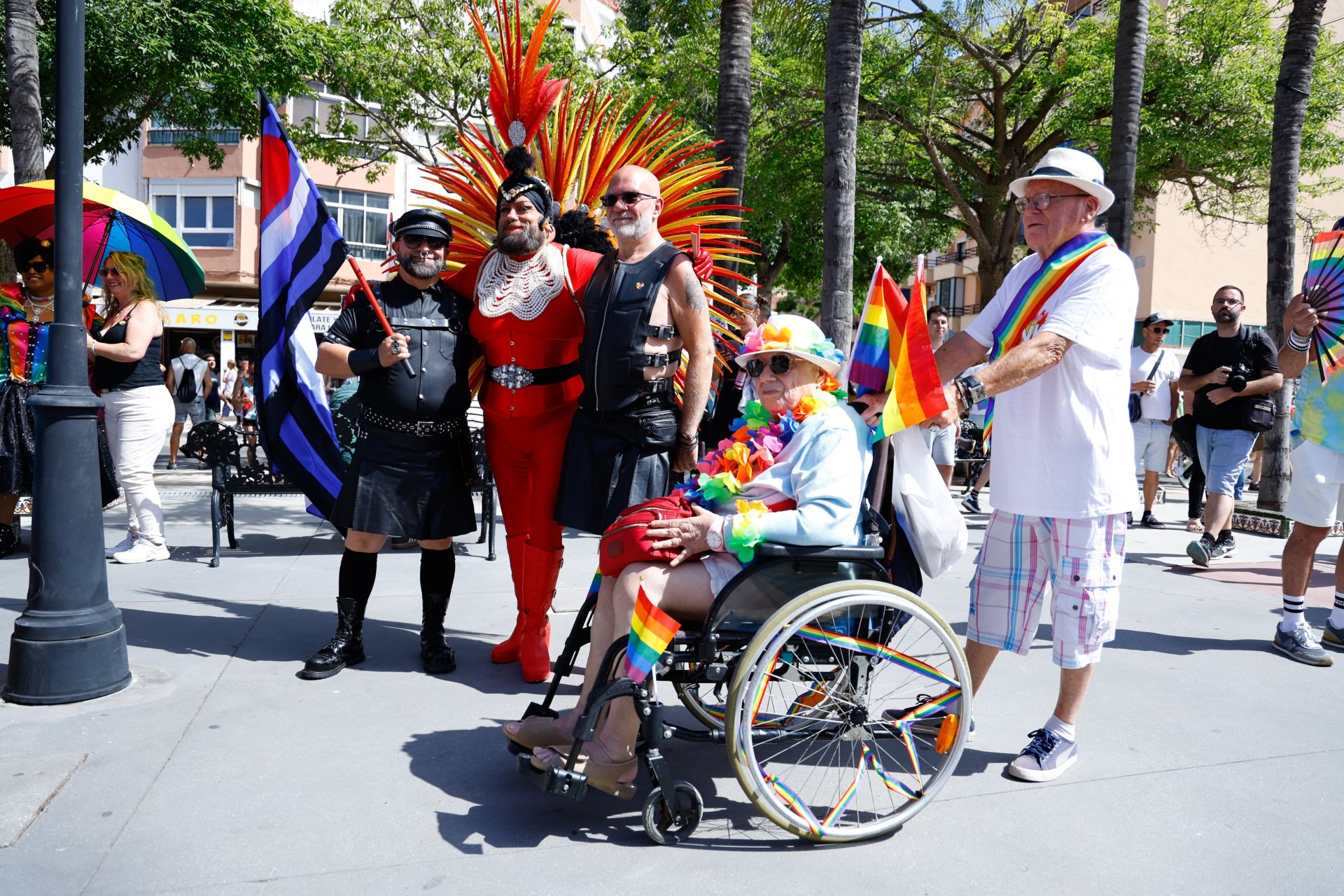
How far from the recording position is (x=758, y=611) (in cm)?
278

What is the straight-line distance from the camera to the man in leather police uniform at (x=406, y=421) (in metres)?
3.95

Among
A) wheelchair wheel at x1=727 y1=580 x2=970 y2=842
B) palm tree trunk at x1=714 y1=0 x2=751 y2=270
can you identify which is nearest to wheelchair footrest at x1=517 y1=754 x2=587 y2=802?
wheelchair wheel at x1=727 y1=580 x2=970 y2=842

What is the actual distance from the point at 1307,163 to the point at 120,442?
16296 mm

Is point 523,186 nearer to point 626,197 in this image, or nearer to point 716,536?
point 626,197

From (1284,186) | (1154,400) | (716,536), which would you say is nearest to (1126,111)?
(1284,186)

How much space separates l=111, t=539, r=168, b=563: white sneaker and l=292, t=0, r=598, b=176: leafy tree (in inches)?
356

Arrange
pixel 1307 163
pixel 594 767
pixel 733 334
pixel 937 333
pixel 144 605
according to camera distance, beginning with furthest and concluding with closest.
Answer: pixel 1307 163, pixel 937 333, pixel 144 605, pixel 733 334, pixel 594 767

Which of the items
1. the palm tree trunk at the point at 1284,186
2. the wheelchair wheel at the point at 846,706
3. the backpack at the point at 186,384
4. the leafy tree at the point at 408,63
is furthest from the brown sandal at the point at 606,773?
the leafy tree at the point at 408,63

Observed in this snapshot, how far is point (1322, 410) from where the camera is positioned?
4.70m

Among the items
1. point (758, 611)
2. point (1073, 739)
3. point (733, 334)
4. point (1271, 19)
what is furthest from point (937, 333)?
point (1271, 19)

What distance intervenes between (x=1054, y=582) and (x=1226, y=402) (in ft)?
14.8

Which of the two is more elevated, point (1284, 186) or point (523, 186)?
point (1284, 186)

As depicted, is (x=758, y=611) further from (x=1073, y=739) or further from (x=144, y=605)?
(x=144, y=605)

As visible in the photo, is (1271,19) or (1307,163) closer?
(1307,163)
